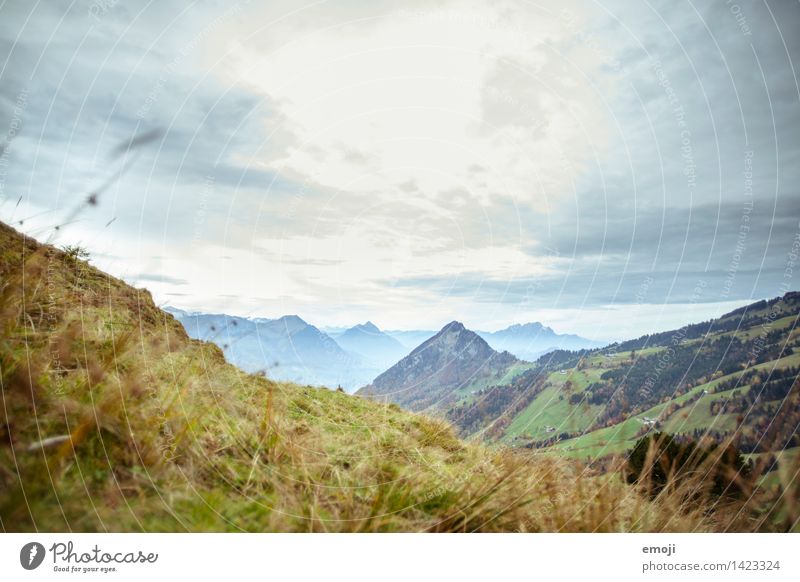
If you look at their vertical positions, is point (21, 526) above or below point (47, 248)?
below

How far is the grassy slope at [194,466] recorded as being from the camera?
3178mm

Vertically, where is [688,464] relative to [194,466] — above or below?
below

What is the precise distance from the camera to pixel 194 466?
370cm

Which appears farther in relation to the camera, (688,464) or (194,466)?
(688,464)

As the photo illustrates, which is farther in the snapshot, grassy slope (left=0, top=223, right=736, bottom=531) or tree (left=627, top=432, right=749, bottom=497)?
tree (left=627, top=432, right=749, bottom=497)

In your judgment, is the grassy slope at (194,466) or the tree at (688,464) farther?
the tree at (688,464)

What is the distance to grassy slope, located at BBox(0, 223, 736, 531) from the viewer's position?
3178 mm
